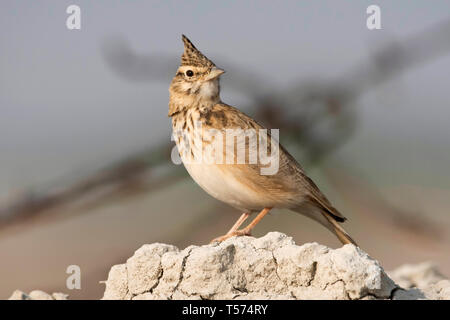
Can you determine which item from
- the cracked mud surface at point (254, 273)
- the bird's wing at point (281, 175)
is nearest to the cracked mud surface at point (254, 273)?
the cracked mud surface at point (254, 273)

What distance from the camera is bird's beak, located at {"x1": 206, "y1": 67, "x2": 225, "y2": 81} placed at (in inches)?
292

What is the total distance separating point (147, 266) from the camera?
20.4 ft

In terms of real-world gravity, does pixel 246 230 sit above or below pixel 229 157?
below

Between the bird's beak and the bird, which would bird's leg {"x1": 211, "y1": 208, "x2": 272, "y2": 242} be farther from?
the bird's beak

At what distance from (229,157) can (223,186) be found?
27 centimetres

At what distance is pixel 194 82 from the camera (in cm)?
759

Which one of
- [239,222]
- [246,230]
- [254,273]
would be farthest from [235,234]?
[254,273]

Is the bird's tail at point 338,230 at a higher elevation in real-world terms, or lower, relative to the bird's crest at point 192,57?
lower

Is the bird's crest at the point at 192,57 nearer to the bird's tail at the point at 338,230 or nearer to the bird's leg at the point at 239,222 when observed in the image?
the bird's leg at the point at 239,222

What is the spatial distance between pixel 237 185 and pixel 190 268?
1.39 m

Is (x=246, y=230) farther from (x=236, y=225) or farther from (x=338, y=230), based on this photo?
(x=338, y=230)

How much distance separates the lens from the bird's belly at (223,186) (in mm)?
7203
